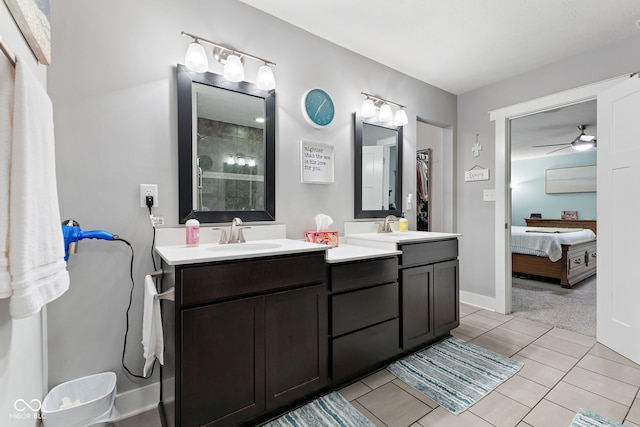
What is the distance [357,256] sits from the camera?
1.83m

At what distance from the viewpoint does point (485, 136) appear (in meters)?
3.30

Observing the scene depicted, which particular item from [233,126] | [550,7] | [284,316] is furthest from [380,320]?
[550,7]

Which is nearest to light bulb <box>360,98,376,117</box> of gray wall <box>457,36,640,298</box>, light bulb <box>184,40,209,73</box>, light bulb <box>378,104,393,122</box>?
light bulb <box>378,104,393,122</box>

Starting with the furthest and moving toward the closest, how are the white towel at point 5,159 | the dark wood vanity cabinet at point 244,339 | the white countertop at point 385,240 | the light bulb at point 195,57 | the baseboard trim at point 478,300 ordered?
the baseboard trim at point 478,300 < the white countertop at point 385,240 < the light bulb at point 195,57 < the dark wood vanity cabinet at point 244,339 < the white towel at point 5,159

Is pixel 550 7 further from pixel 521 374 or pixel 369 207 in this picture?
pixel 521 374

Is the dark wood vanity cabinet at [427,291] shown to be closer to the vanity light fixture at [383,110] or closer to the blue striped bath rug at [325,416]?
the blue striped bath rug at [325,416]

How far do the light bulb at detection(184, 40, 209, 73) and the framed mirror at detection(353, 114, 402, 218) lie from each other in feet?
4.23

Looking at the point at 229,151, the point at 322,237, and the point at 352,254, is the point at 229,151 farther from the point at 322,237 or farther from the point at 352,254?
the point at 352,254

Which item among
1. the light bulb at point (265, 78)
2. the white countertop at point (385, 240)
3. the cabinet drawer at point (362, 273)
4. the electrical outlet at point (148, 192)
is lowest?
the cabinet drawer at point (362, 273)

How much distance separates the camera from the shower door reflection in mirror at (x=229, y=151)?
6.04 ft

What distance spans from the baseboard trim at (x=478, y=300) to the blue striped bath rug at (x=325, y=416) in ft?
7.56

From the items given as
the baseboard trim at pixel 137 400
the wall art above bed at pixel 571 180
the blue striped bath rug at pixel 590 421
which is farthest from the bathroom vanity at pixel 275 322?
the wall art above bed at pixel 571 180

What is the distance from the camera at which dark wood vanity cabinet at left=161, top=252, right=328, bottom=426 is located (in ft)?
4.13

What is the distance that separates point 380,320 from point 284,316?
2.42ft
